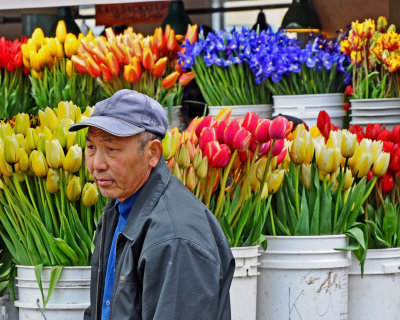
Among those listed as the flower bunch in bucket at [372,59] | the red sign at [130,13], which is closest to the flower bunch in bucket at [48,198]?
the flower bunch in bucket at [372,59]

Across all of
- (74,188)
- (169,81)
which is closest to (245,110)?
(169,81)

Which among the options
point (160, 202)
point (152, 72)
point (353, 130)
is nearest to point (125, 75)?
point (152, 72)

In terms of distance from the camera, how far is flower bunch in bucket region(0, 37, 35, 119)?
3.85 meters

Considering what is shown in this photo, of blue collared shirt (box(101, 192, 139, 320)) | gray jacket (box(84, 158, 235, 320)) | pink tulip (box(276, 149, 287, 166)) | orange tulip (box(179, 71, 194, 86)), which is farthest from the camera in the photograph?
orange tulip (box(179, 71, 194, 86))

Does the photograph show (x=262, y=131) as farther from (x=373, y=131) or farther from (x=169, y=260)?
(x=169, y=260)

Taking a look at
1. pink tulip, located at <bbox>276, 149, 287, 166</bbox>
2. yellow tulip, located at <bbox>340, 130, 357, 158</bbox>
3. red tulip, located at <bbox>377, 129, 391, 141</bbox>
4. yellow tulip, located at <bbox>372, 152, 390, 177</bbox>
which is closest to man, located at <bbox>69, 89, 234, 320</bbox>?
pink tulip, located at <bbox>276, 149, 287, 166</bbox>

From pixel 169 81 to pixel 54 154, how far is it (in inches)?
51.6

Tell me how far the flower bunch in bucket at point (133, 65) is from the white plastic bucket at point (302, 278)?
3.77 feet

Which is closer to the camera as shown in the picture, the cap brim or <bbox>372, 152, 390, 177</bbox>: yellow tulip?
the cap brim

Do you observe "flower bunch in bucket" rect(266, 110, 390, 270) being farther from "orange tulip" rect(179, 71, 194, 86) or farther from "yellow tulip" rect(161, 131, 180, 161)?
"orange tulip" rect(179, 71, 194, 86)

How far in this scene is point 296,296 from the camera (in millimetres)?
2588

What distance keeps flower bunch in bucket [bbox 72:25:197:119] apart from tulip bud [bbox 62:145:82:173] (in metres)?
1.15

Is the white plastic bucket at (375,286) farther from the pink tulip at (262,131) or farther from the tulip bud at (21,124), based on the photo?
the tulip bud at (21,124)

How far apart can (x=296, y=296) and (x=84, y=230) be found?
649mm
